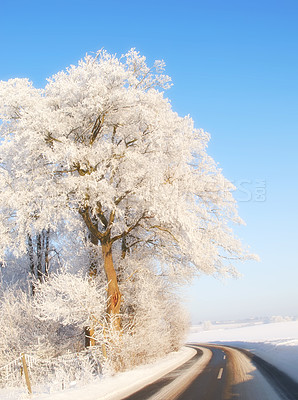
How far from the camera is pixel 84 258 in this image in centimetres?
1670

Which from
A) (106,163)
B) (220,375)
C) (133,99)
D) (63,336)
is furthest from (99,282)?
(133,99)

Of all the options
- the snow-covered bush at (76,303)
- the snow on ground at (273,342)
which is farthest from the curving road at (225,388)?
the snow-covered bush at (76,303)

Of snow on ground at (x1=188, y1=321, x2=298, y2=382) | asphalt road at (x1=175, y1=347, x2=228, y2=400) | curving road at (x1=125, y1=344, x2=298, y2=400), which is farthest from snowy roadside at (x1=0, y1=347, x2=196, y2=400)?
snow on ground at (x1=188, y1=321, x2=298, y2=382)

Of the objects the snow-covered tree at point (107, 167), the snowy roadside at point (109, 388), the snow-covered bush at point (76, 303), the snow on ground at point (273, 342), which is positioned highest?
the snow-covered tree at point (107, 167)

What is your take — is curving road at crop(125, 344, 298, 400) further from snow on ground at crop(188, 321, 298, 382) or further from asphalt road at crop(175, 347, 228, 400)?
snow on ground at crop(188, 321, 298, 382)

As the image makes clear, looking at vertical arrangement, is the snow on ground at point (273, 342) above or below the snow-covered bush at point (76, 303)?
below

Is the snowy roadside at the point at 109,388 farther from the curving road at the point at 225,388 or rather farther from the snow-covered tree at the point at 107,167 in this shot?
the snow-covered tree at the point at 107,167

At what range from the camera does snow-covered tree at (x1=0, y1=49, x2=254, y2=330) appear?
40.3ft

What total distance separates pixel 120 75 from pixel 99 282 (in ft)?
29.9

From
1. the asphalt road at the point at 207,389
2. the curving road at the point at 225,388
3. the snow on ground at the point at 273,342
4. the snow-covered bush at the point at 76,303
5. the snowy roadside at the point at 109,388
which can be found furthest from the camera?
the snow on ground at the point at 273,342

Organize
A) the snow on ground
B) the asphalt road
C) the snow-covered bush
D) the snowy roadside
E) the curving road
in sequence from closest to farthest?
the curving road → the asphalt road → the snowy roadside → the snow-covered bush → the snow on ground

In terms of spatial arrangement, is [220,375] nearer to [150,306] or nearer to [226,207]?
[150,306]

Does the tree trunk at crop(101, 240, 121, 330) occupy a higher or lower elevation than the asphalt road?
higher

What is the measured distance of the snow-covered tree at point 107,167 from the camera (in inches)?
484
